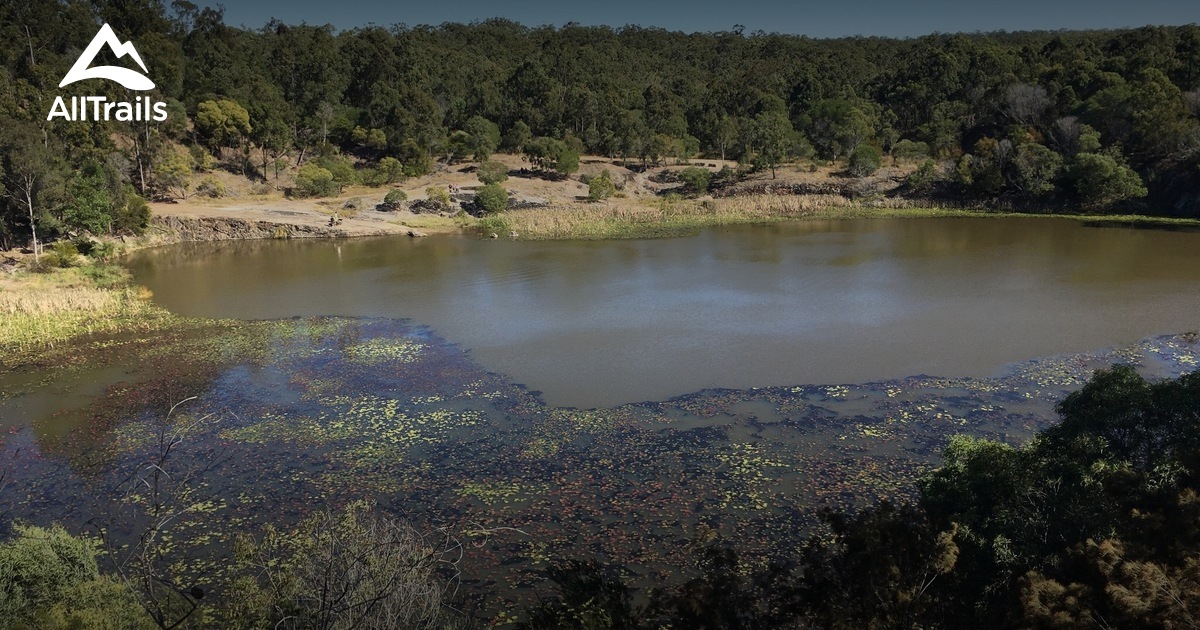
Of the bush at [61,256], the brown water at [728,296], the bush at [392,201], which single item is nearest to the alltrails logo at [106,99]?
the brown water at [728,296]

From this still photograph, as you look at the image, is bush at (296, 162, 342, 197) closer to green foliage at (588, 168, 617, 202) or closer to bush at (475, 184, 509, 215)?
bush at (475, 184, 509, 215)

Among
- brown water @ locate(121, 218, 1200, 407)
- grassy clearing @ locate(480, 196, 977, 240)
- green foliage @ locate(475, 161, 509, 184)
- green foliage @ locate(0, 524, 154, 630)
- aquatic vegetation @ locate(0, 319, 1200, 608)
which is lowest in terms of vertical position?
aquatic vegetation @ locate(0, 319, 1200, 608)

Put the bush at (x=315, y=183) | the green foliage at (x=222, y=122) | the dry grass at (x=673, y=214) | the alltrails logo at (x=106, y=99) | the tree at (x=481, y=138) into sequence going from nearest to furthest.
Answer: the alltrails logo at (x=106, y=99)
the dry grass at (x=673, y=214)
the bush at (x=315, y=183)
the green foliage at (x=222, y=122)
the tree at (x=481, y=138)

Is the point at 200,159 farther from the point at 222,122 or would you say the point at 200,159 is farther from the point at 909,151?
the point at 909,151

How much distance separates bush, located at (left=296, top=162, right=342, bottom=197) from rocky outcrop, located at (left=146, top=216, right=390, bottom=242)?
6145 mm

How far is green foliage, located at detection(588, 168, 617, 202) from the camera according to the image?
45.8 m

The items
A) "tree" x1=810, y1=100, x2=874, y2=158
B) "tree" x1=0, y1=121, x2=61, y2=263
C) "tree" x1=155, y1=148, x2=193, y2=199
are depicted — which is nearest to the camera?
"tree" x1=0, y1=121, x2=61, y2=263

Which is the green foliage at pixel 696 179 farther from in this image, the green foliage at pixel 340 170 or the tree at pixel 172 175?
the tree at pixel 172 175

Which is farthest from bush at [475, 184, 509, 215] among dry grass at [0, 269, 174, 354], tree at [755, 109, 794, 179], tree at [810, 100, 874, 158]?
tree at [810, 100, 874, 158]

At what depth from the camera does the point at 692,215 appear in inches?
1660

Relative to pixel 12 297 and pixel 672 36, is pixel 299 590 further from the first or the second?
pixel 672 36

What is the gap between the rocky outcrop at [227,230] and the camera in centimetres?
3631

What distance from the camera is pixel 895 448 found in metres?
12.0

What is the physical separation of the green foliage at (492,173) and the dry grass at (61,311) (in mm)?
22782
